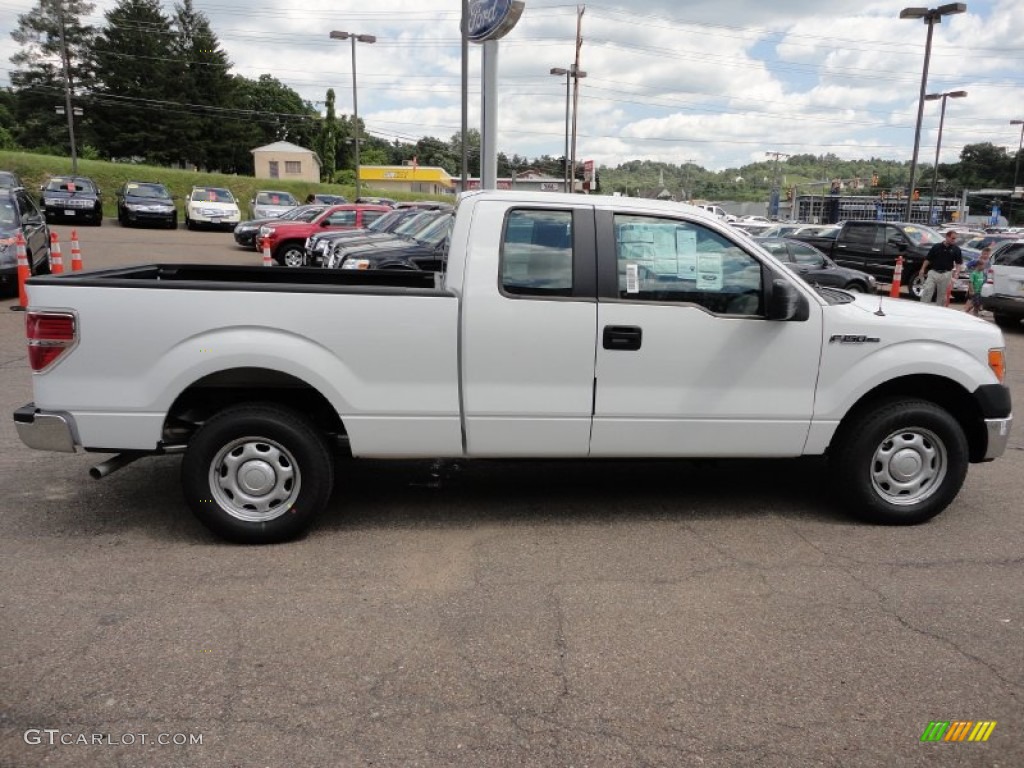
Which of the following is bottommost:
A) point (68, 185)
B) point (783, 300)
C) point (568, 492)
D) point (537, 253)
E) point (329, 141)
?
point (568, 492)

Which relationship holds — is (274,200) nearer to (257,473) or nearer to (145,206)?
(145,206)

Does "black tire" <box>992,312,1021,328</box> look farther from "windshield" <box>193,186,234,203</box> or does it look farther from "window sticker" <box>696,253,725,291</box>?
"windshield" <box>193,186,234,203</box>

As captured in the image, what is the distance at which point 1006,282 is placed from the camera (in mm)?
14266

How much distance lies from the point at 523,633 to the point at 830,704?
4.18ft

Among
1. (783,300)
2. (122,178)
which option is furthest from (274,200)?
(783,300)

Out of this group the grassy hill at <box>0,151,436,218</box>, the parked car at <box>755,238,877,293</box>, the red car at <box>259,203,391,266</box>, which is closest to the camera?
the parked car at <box>755,238,877,293</box>

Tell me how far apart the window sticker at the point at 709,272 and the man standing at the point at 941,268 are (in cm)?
1259

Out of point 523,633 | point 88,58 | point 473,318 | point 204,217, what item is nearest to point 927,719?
point 523,633

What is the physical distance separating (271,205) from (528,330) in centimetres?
2711

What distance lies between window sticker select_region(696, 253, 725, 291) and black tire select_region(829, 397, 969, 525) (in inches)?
48.5

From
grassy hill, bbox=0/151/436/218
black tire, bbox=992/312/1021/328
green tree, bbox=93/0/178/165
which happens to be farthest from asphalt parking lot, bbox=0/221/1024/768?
green tree, bbox=93/0/178/165

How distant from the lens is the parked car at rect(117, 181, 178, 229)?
97.3ft

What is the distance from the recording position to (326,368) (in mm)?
4289

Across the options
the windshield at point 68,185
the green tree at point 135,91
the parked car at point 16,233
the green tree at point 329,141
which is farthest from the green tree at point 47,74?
the parked car at point 16,233
